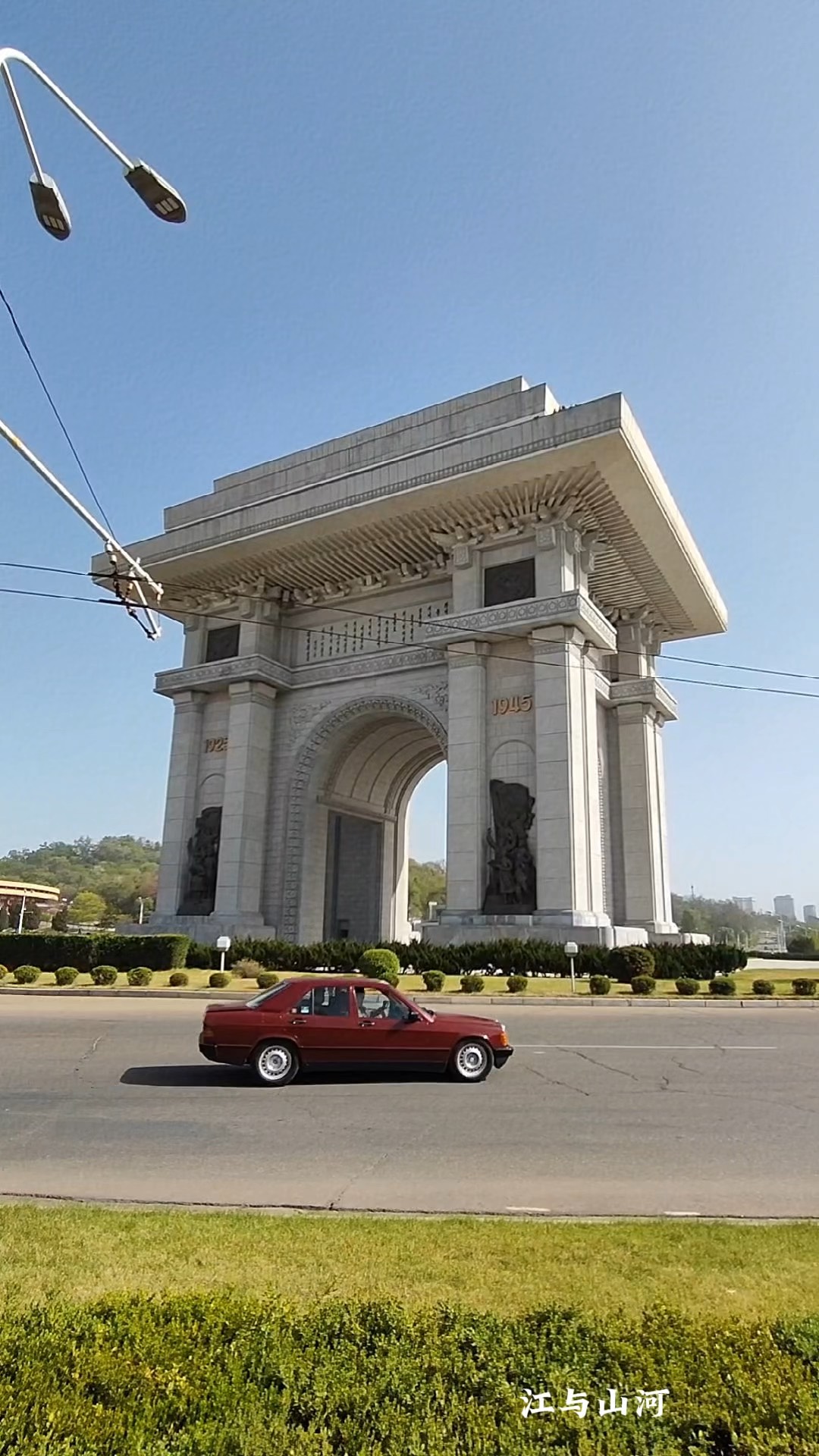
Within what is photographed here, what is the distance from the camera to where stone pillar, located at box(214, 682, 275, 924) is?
102ft

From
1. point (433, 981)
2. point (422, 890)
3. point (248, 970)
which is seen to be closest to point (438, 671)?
A: point (248, 970)

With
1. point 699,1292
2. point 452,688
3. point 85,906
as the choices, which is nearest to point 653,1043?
point 699,1292

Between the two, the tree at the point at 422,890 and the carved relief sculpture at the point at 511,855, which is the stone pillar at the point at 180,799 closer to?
the carved relief sculpture at the point at 511,855

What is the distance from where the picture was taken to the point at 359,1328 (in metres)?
3.28

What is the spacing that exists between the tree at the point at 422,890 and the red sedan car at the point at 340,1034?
78.5 metres

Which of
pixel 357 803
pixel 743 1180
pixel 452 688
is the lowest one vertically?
pixel 743 1180

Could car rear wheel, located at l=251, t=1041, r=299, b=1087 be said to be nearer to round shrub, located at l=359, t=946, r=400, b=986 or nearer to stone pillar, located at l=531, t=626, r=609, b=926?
round shrub, located at l=359, t=946, r=400, b=986

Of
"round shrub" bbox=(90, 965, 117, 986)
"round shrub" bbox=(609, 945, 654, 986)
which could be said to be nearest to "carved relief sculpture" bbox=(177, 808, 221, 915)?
"round shrub" bbox=(90, 965, 117, 986)

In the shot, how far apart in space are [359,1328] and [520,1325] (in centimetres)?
63

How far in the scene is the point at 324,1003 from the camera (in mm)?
10430

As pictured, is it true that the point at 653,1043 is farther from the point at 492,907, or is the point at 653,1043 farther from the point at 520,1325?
the point at 492,907

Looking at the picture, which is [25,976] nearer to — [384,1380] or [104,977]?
[104,977]
